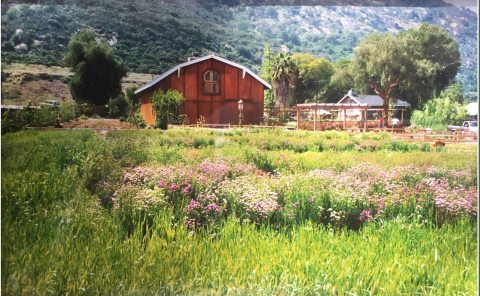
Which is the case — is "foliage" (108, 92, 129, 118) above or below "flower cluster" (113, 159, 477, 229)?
above

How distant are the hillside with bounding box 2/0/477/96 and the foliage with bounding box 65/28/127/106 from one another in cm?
5

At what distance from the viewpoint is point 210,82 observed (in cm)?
342

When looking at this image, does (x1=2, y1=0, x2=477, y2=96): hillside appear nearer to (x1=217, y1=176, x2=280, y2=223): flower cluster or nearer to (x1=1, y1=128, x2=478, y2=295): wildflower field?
(x1=1, y1=128, x2=478, y2=295): wildflower field

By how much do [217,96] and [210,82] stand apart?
A: 0.08 meters

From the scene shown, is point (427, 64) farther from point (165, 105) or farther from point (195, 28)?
point (165, 105)

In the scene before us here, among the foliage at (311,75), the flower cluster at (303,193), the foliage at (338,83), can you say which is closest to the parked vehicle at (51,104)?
the flower cluster at (303,193)

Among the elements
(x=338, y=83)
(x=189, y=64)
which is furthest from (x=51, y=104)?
(x=338, y=83)

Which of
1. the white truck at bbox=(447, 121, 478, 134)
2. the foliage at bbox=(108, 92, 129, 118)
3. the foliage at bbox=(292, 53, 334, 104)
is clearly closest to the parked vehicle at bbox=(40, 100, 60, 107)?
the foliage at bbox=(108, 92, 129, 118)

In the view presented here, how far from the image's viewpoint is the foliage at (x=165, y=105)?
11.3 feet

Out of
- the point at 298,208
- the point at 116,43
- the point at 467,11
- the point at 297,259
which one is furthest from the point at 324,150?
the point at 116,43

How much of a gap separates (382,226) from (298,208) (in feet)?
1.45

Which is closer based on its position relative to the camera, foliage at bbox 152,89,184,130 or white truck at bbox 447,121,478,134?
white truck at bbox 447,121,478,134

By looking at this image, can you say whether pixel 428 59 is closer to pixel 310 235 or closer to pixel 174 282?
pixel 310 235

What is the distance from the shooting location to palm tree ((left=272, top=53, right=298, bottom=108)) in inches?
135
